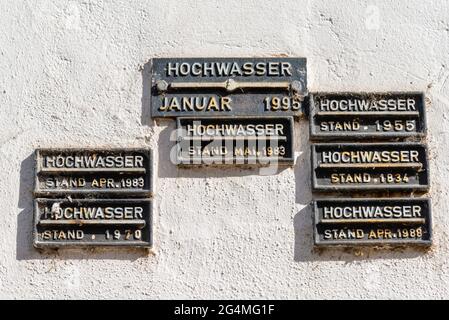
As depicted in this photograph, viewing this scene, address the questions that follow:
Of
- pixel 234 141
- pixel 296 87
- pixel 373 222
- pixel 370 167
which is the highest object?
pixel 296 87

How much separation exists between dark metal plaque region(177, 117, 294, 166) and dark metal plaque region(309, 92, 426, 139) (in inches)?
7.5

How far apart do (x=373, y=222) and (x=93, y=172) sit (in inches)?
62.0

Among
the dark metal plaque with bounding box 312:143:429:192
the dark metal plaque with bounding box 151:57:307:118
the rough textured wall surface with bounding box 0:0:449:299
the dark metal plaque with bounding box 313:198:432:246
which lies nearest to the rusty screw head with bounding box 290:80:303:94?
the dark metal plaque with bounding box 151:57:307:118

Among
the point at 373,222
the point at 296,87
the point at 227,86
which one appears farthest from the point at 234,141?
the point at 373,222

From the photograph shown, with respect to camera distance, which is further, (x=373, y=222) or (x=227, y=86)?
(x=227, y=86)

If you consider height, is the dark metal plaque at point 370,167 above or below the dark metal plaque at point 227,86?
below

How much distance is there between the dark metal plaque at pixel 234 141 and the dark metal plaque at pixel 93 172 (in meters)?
0.25

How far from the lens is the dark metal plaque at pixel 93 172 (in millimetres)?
4074

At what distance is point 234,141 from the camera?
13.5 feet

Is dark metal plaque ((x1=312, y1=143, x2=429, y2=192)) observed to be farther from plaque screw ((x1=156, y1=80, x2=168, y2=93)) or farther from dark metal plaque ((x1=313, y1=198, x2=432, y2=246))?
plaque screw ((x1=156, y1=80, x2=168, y2=93))

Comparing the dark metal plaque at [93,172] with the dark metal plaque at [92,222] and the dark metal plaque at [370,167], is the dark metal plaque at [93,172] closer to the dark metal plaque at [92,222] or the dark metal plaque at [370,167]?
the dark metal plaque at [92,222]

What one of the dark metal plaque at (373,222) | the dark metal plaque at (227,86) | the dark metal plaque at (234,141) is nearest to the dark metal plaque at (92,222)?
the dark metal plaque at (234,141)

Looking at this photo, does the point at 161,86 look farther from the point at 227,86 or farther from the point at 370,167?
the point at 370,167

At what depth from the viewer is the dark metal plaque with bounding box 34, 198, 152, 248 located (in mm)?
4023
